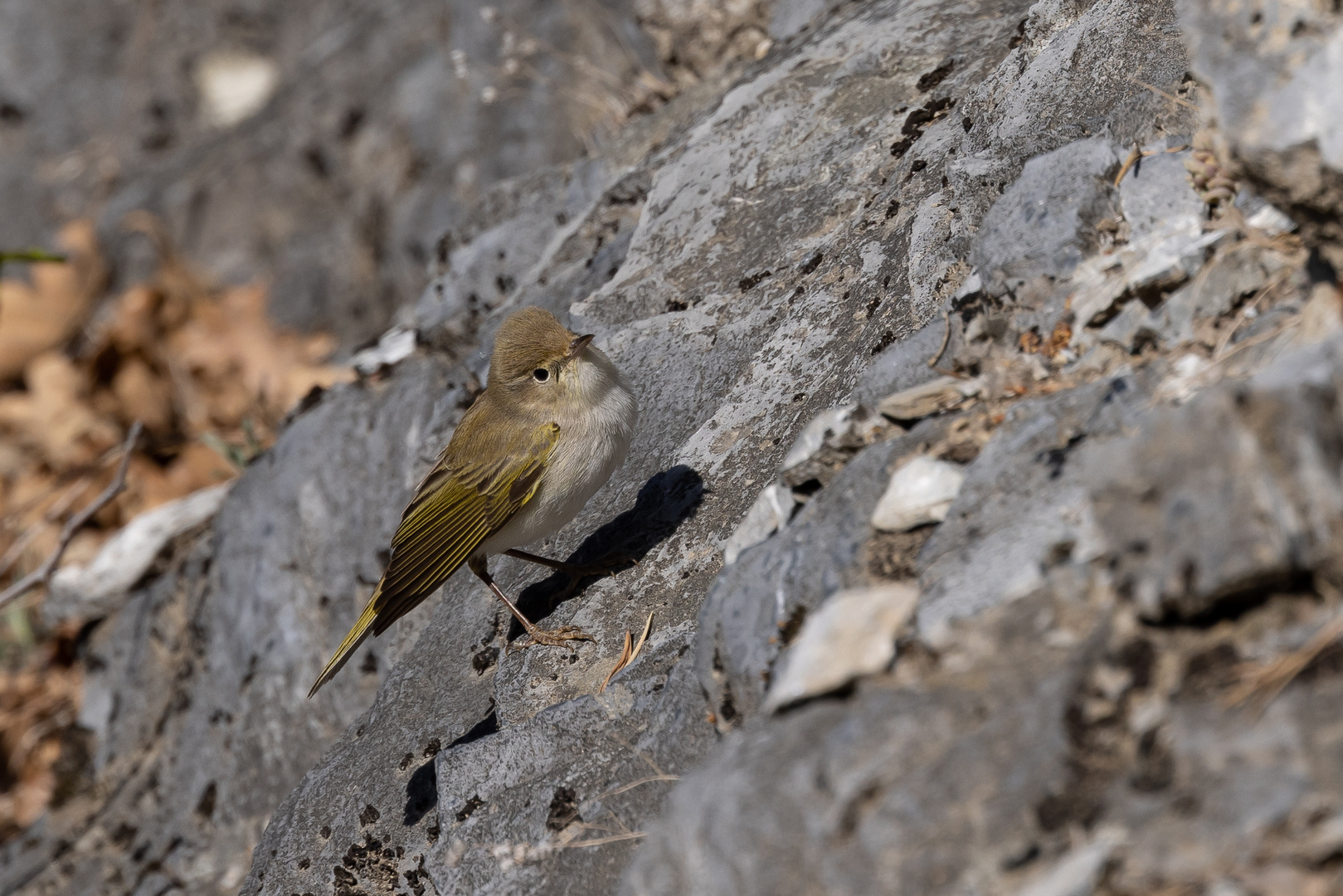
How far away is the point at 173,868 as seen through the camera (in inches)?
262

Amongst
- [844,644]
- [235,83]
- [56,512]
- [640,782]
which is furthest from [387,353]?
[235,83]

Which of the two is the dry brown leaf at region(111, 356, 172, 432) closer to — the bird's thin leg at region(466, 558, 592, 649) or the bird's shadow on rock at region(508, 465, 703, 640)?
the bird's shadow on rock at region(508, 465, 703, 640)

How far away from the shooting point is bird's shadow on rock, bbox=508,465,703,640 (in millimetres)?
4879

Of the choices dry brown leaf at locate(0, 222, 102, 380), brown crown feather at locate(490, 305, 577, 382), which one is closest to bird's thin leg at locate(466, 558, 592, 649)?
brown crown feather at locate(490, 305, 577, 382)

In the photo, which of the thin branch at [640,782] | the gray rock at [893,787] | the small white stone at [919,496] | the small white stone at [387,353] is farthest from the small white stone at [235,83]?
the gray rock at [893,787]

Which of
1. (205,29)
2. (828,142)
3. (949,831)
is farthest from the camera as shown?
(205,29)

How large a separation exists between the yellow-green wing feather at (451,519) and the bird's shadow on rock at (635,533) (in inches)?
15.1

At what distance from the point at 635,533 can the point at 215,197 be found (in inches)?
449

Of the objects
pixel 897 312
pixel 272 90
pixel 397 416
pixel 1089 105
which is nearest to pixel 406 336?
pixel 397 416

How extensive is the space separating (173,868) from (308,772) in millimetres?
2161

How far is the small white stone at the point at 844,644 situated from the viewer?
8.66ft

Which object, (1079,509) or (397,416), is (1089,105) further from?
(397,416)

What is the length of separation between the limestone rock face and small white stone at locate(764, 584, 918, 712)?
1 cm

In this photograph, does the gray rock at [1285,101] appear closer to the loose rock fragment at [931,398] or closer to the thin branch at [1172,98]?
the thin branch at [1172,98]
